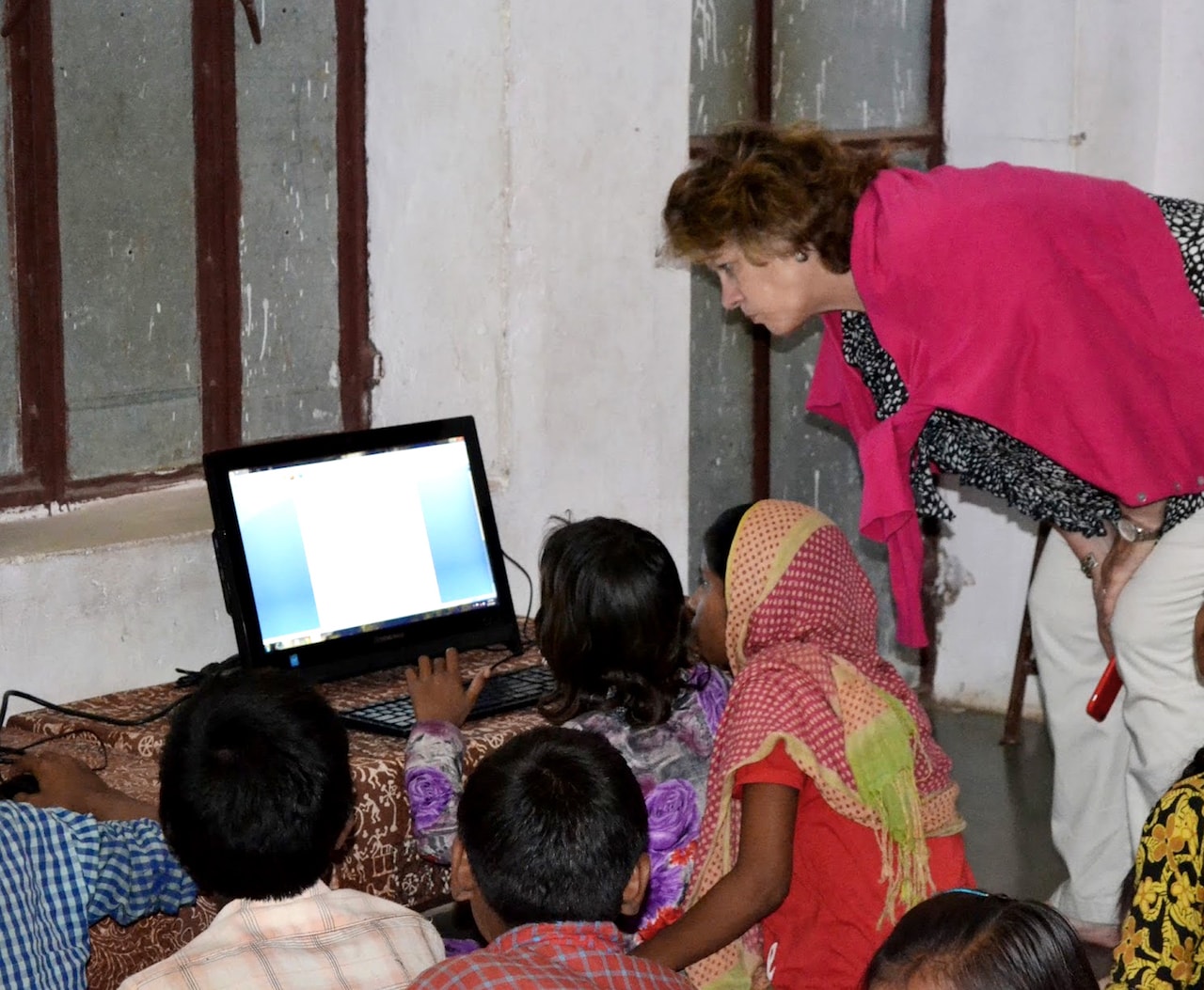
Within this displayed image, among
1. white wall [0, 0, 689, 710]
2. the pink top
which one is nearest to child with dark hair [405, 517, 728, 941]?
the pink top

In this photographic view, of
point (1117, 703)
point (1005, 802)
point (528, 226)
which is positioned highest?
point (528, 226)

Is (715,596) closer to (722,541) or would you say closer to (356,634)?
(722,541)

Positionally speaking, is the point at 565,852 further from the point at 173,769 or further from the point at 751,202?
the point at 751,202

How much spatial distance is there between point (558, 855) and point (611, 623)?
21.5 inches

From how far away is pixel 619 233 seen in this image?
3.40 m

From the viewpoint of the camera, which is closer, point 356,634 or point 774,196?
point 774,196

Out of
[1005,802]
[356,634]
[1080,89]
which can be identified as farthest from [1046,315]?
[1080,89]

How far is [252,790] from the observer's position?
1.67 metres

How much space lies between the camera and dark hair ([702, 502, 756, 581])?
7.23 feet

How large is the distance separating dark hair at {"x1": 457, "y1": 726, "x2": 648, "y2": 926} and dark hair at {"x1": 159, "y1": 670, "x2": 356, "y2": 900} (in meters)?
0.16

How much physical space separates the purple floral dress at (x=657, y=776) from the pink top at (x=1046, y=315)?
0.58 metres

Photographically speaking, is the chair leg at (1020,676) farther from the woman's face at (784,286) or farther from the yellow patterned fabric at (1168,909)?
the yellow patterned fabric at (1168,909)

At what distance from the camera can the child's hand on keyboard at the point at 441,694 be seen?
91.4 inches

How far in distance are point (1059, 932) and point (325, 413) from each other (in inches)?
88.3
